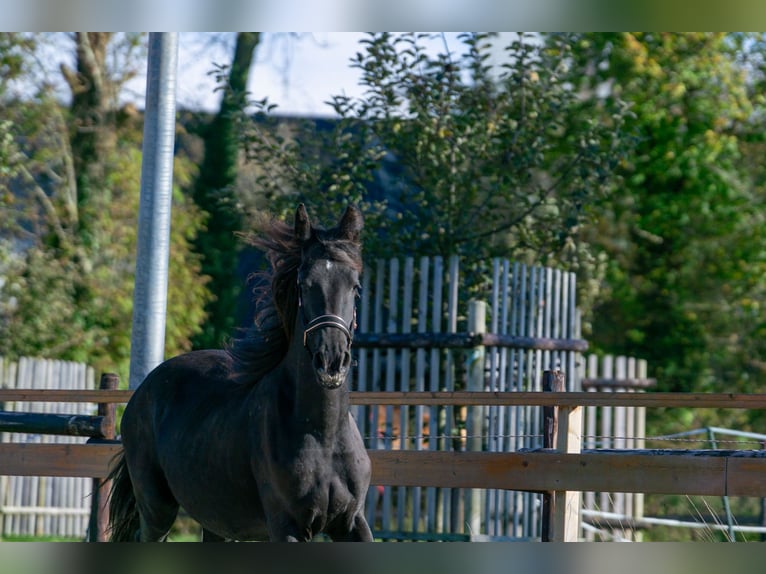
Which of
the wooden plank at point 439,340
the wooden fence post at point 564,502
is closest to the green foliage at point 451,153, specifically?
the wooden plank at point 439,340

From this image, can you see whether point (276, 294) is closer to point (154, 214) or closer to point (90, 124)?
point (154, 214)

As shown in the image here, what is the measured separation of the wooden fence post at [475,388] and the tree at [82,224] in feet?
28.8

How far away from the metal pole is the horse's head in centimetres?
250

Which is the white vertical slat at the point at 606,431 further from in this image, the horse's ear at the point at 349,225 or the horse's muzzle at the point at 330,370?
the horse's muzzle at the point at 330,370

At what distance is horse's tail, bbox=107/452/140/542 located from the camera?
6.68m

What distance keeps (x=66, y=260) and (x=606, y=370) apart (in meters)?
9.01

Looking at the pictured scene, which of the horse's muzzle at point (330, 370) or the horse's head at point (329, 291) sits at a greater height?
the horse's head at point (329, 291)

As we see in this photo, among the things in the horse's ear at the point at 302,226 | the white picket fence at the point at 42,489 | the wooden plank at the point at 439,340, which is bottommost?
the white picket fence at the point at 42,489

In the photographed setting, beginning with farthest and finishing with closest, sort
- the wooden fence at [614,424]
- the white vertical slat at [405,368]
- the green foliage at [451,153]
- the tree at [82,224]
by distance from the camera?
the tree at [82,224]
the wooden fence at [614,424]
the green foliage at [451,153]
the white vertical slat at [405,368]

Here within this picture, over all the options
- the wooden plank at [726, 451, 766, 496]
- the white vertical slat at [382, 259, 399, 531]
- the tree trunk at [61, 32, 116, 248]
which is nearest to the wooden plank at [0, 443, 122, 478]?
the white vertical slat at [382, 259, 399, 531]

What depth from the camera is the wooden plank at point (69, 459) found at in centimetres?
743

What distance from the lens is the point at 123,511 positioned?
667 centimetres
